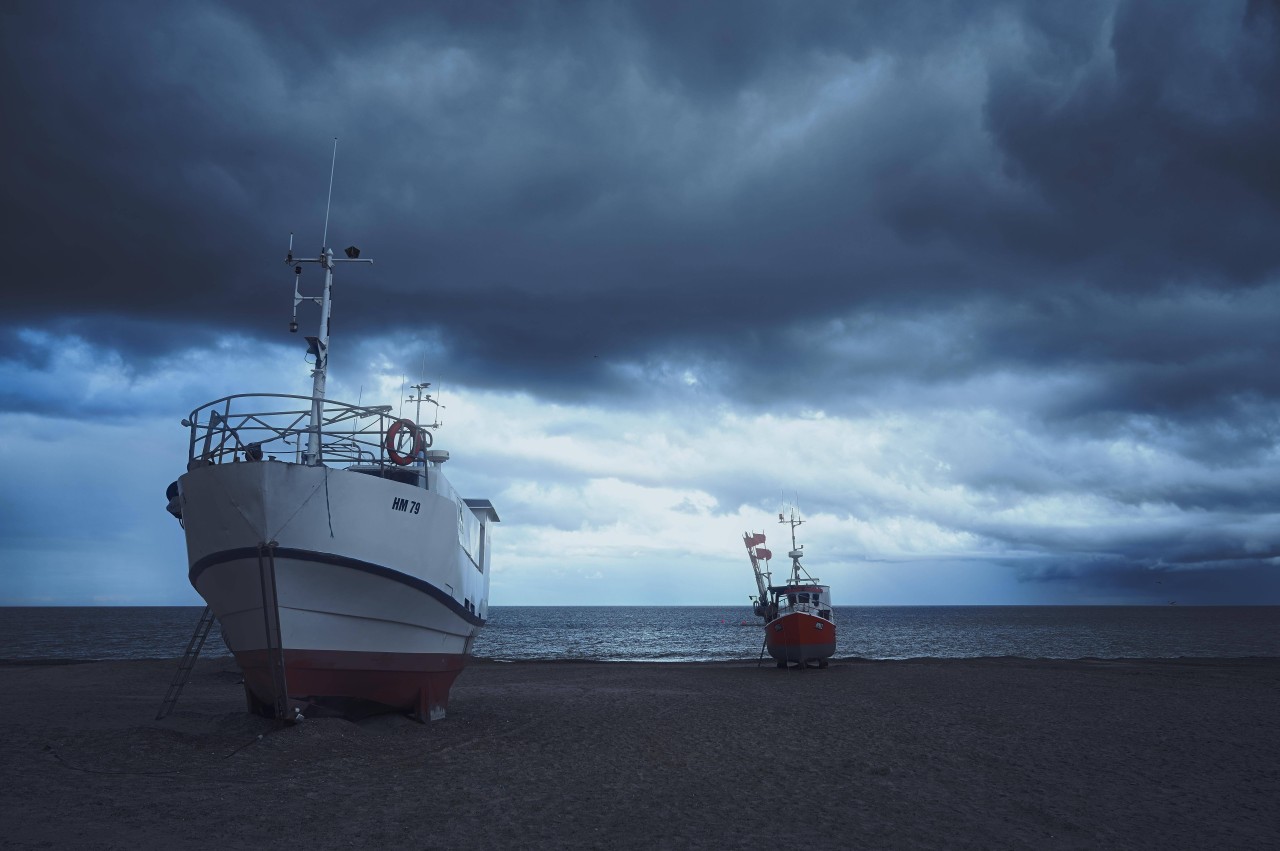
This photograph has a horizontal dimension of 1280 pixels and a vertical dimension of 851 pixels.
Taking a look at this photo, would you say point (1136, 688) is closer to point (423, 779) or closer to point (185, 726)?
point (423, 779)

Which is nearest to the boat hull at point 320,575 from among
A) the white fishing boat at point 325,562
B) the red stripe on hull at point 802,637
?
the white fishing boat at point 325,562

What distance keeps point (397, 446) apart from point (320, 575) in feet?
9.46

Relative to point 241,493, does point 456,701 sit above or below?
below

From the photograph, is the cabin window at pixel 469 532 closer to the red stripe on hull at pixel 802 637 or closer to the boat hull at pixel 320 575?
the boat hull at pixel 320 575

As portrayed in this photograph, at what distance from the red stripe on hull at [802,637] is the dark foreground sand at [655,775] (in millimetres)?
12629

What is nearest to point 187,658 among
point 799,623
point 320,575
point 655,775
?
point 320,575

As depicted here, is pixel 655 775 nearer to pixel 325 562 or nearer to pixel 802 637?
pixel 325 562

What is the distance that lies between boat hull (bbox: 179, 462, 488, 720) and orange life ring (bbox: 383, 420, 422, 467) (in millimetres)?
811

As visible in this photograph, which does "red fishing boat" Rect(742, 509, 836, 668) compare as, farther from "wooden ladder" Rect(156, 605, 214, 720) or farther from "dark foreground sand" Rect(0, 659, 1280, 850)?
"wooden ladder" Rect(156, 605, 214, 720)

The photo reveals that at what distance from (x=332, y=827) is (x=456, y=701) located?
12.4 metres

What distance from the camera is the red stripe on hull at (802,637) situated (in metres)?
33.7

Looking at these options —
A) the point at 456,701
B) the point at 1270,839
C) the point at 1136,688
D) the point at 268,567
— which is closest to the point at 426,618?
the point at 268,567

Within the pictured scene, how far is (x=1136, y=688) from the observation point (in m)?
24.8

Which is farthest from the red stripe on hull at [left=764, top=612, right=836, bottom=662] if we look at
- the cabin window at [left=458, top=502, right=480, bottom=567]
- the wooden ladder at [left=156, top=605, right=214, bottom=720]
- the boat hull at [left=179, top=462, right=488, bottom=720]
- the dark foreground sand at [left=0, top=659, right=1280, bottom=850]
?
the wooden ladder at [left=156, top=605, right=214, bottom=720]
